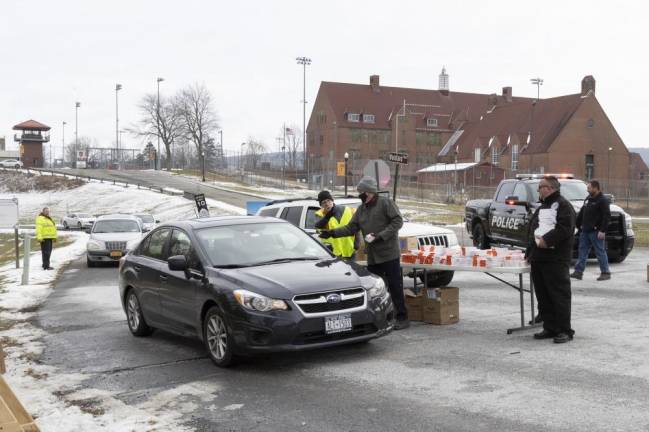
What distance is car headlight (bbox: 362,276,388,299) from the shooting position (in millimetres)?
8023

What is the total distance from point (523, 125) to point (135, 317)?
79.0m

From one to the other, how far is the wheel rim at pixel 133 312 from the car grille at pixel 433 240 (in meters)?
5.10

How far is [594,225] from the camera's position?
14.0 meters

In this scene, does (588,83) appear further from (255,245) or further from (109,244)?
(255,245)

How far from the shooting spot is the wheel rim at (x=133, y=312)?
9.95 metres

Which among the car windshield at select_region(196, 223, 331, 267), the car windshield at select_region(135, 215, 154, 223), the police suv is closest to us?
the car windshield at select_region(196, 223, 331, 267)

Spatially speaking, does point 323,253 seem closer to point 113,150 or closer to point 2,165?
point 2,165

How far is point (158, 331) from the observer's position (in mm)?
10375

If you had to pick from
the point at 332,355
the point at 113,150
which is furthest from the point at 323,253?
the point at 113,150

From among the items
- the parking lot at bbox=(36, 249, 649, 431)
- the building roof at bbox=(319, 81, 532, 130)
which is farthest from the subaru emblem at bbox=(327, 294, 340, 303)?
the building roof at bbox=(319, 81, 532, 130)

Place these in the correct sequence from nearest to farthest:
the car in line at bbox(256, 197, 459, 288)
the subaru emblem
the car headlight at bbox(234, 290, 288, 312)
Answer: the car headlight at bbox(234, 290, 288, 312)
the subaru emblem
the car in line at bbox(256, 197, 459, 288)

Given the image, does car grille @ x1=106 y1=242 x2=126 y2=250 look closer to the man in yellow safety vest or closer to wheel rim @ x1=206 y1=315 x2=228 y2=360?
the man in yellow safety vest

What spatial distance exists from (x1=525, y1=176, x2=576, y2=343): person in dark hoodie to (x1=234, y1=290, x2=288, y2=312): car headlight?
3154 mm

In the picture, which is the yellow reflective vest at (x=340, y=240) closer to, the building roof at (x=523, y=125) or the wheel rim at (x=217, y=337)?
the wheel rim at (x=217, y=337)
